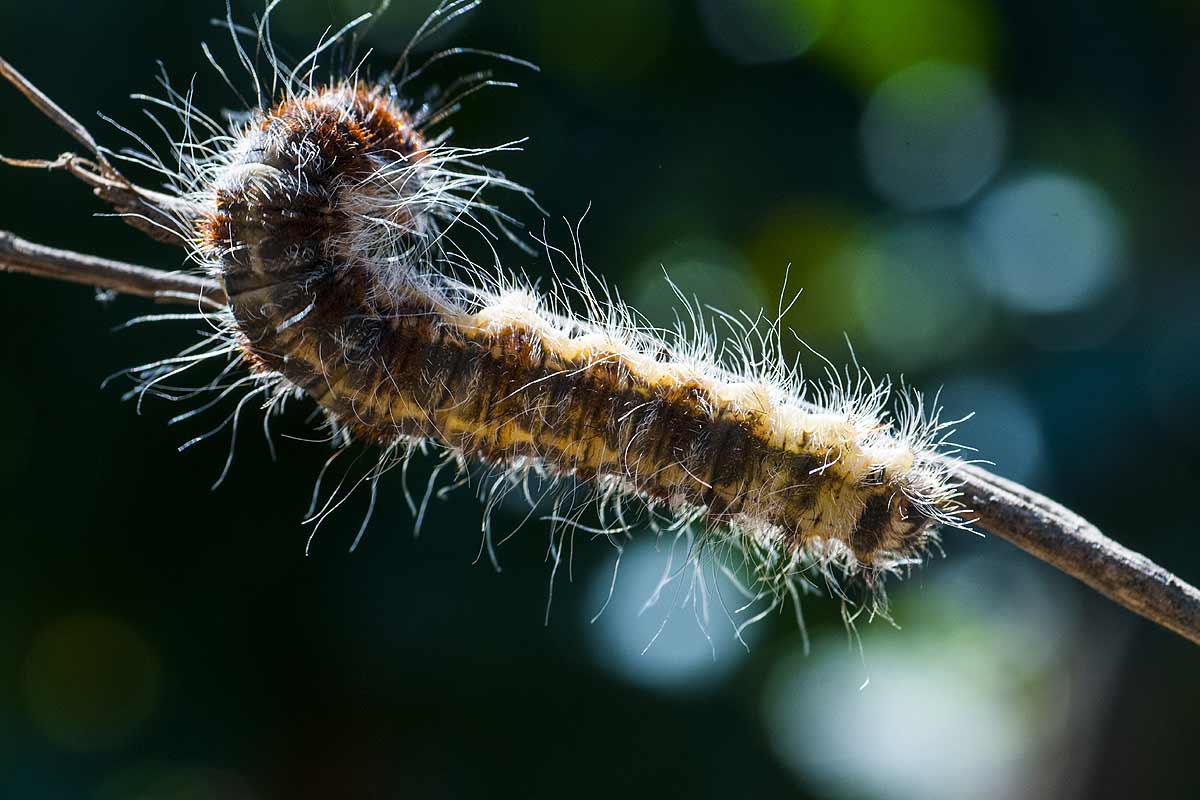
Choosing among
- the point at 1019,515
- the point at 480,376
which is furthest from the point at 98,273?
the point at 1019,515

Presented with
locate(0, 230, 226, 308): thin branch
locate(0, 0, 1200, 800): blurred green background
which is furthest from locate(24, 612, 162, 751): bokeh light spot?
locate(0, 230, 226, 308): thin branch

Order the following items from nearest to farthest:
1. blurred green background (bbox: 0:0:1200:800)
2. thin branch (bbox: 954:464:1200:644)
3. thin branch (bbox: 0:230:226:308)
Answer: thin branch (bbox: 954:464:1200:644) < thin branch (bbox: 0:230:226:308) < blurred green background (bbox: 0:0:1200:800)


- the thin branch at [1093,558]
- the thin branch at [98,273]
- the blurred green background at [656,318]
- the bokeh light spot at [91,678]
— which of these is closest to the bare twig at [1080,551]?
the thin branch at [1093,558]

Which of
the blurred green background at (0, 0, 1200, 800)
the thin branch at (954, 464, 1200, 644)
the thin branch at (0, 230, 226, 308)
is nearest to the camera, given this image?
the thin branch at (954, 464, 1200, 644)

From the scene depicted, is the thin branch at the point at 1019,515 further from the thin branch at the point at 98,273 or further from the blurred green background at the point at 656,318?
the blurred green background at the point at 656,318

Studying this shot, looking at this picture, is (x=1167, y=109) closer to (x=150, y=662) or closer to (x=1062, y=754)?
(x=1062, y=754)

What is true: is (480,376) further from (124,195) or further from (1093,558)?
(1093,558)

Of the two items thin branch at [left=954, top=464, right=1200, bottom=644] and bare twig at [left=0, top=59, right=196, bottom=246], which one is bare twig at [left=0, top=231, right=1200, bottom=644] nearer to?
thin branch at [left=954, top=464, right=1200, bottom=644]
